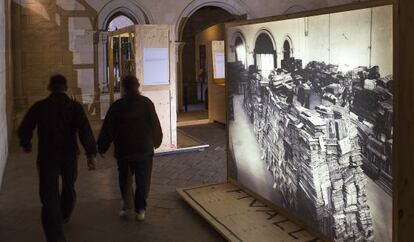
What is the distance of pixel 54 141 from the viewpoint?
3.53 meters

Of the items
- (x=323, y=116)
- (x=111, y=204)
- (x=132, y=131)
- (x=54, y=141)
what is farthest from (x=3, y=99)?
(x=323, y=116)

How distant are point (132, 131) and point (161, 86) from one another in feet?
9.63

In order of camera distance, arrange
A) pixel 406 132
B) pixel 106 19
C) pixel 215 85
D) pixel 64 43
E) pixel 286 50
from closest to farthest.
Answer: pixel 406 132, pixel 286 50, pixel 64 43, pixel 215 85, pixel 106 19

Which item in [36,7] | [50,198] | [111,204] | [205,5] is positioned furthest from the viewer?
[205,5]

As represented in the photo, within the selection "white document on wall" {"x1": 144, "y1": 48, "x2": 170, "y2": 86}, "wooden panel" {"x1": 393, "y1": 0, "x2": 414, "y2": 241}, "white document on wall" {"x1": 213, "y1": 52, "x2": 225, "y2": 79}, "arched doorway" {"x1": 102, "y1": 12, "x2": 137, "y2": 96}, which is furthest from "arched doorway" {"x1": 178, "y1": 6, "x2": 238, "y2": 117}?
"wooden panel" {"x1": 393, "y1": 0, "x2": 414, "y2": 241}

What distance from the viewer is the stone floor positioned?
4.05m

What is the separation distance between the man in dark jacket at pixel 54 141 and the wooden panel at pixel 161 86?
124 inches

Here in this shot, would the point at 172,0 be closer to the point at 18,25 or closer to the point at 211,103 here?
the point at 211,103

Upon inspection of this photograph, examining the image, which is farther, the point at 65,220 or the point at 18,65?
the point at 18,65

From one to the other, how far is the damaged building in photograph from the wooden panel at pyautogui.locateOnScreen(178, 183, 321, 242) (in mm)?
188

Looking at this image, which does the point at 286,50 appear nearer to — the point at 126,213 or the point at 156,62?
the point at 126,213

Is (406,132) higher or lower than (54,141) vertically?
higher

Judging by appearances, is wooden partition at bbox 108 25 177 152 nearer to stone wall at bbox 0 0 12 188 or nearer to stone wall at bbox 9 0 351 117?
stone wall at bbox 0 0 12 188

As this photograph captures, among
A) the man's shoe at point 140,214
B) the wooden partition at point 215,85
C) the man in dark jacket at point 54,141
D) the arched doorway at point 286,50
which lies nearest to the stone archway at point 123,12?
the wooden partition at point 215,85
